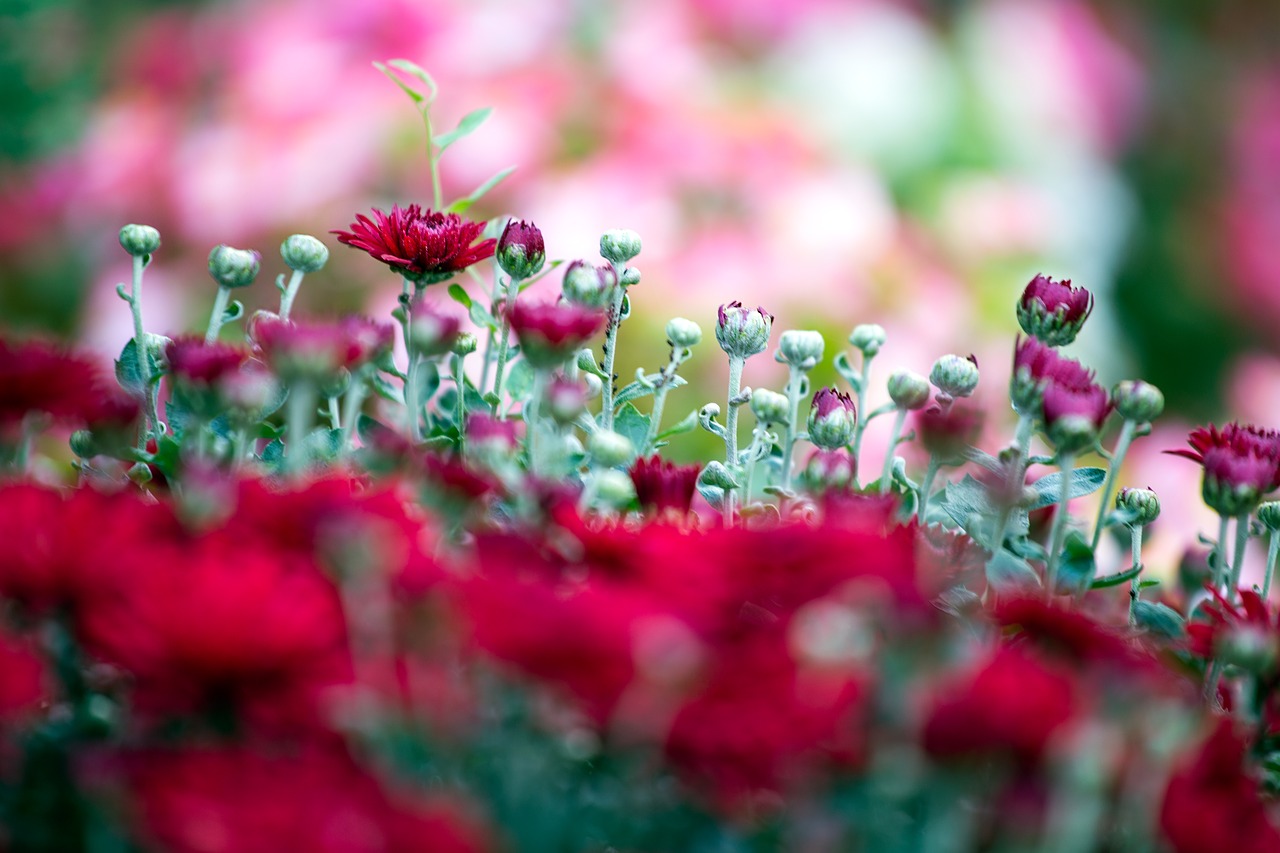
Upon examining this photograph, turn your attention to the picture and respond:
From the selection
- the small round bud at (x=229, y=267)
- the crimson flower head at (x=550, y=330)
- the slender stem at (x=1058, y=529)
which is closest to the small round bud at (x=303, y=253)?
the small round bud at (x=229, y=267)

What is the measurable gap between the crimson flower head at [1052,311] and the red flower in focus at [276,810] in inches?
9.9

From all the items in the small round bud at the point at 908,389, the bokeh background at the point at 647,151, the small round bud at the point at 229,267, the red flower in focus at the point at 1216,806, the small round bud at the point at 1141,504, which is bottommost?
the red flower in focus at the point at 1216,806

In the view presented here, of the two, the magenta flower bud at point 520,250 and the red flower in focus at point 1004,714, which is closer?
the red flower in focus at point 1004,714

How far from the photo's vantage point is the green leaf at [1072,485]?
38cm

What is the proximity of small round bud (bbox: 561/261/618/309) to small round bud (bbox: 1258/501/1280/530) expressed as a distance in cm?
20

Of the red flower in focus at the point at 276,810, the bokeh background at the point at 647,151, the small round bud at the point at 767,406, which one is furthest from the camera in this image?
the bokeh background at the point at 647,151

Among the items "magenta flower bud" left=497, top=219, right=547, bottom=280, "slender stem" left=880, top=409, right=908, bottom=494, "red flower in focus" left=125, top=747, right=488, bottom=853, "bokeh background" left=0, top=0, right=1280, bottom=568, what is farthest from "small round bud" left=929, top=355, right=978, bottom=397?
"bokeh background" left=0, top=0, right=1280, bottom=568

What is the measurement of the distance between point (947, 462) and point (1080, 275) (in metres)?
1.33

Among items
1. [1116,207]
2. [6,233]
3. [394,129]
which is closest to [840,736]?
[394,129]

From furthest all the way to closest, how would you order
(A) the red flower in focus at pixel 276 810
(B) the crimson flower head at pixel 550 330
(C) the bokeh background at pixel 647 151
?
(C) the bokeh background at pixel 647 151
(B) the crimson flower head at pixel 550 330
(A) the red flower in focus at pixel 276 810

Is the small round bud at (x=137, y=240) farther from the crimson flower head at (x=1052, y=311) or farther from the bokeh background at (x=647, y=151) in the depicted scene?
the bokeh background at (x=647, y=151)

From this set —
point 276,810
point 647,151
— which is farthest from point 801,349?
point 647,151

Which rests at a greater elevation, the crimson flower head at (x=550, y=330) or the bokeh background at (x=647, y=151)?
the bokeh background at (x=647, y=151)

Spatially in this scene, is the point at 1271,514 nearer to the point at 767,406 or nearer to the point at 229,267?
the point at 767,406
